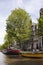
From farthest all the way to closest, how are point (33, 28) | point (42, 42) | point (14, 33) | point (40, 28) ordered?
point (33, 28), point (42, 42), point (14, 33), point (40, 28)

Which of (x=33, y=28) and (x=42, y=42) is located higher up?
(x=33, y=28)

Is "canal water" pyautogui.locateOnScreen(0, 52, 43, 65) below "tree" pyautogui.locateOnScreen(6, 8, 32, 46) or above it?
below

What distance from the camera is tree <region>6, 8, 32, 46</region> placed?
61969mm

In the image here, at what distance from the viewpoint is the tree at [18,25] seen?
62.0 m

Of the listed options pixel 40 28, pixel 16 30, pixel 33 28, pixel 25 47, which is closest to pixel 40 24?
pixel 40 28

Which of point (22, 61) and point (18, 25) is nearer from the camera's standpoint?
point (22, 61)

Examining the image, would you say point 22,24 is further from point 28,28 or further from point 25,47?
point 25,47

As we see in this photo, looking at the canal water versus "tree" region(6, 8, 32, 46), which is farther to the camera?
"tree" region(6, 8, 32, 46)

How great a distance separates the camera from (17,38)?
6272 centimetres

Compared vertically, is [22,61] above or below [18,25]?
below

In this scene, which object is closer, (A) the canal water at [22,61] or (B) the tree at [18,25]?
(A) the canal water at [22,61]

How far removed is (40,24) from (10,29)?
17.3 m

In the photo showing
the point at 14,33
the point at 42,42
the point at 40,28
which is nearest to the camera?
the point at 40,28

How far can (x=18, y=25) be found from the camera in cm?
6238
